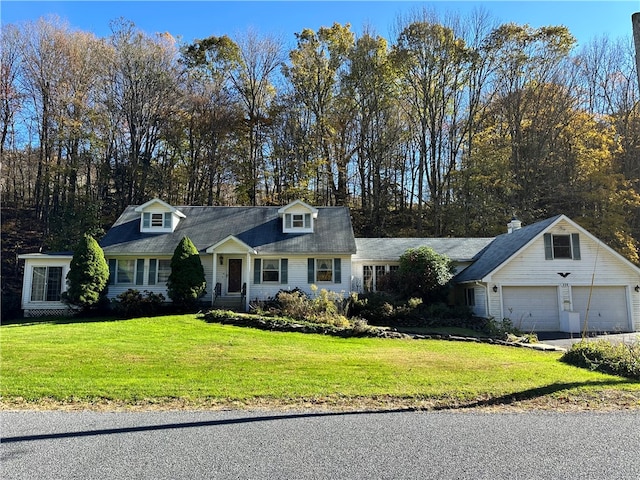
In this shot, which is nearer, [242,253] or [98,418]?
[98,418]

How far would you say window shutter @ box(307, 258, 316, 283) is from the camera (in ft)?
71.2

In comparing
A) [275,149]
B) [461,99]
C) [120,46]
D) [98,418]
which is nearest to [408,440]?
[98,418]

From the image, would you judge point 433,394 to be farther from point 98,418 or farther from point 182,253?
point 182,253

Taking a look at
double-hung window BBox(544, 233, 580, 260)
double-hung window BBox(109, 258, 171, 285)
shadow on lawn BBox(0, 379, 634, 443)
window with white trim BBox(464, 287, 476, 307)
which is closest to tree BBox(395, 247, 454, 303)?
window with white trim BBox(464, 287, 476, 307)

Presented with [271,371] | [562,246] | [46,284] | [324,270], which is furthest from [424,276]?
[46,284]

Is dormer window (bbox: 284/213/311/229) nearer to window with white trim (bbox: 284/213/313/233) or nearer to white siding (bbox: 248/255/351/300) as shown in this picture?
window with white trim (bbox: 284/213/313/233)

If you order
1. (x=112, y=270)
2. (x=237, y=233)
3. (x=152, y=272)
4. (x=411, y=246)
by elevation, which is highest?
(x=237, y=233)

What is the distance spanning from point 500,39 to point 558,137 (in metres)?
8.30

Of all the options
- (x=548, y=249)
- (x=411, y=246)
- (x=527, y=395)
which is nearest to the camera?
(x=527, y=395)

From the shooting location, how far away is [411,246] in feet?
78.8

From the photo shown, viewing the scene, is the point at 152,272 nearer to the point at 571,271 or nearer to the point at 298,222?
the point at 298,222

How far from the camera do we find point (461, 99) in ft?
112

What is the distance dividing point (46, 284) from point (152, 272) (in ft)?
16.0

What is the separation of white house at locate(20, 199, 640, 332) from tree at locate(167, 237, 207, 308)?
1326 millimetres
